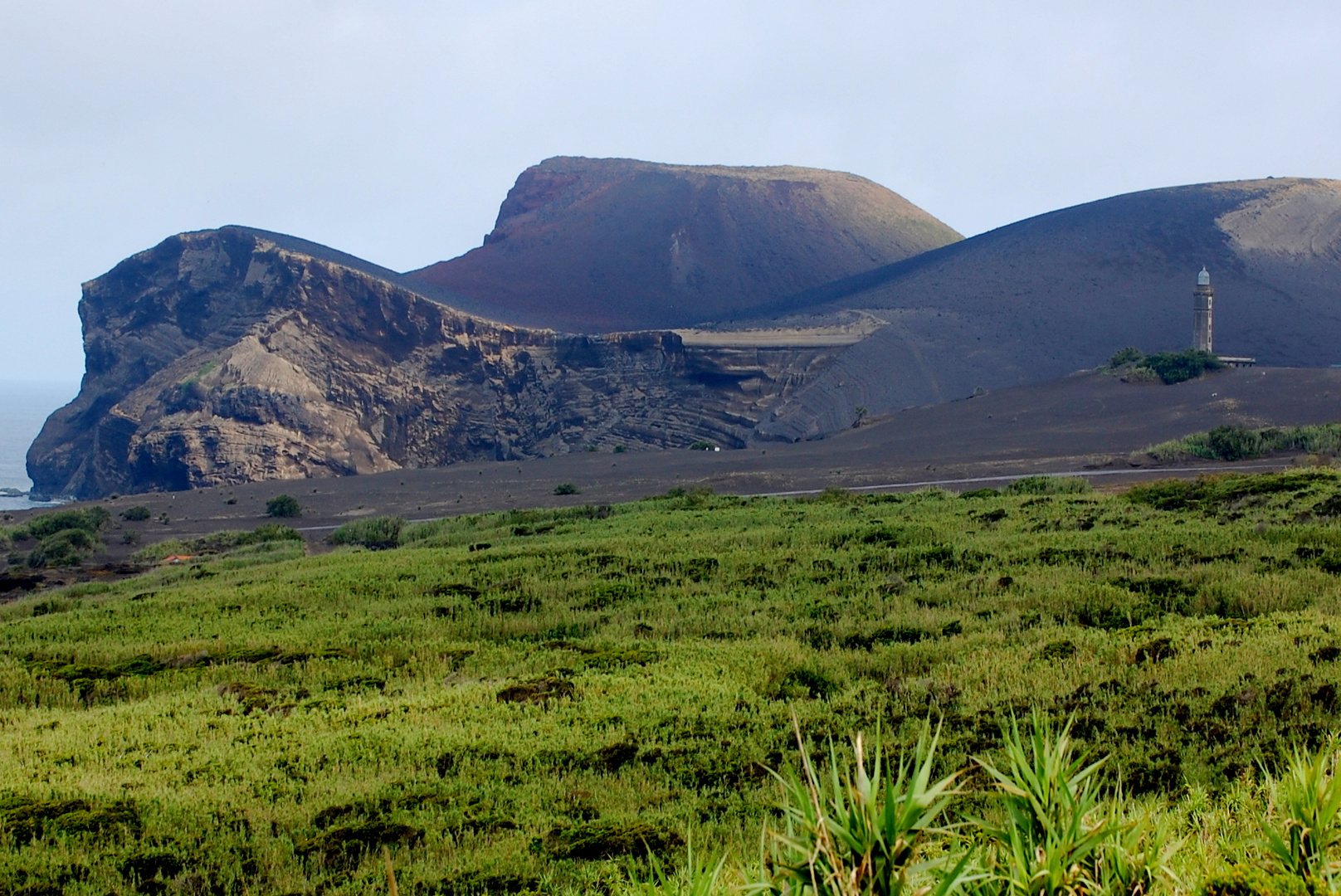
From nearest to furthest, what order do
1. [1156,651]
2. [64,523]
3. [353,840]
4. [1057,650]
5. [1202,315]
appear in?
[353,840]
[1156,651]
[1057,650]
[64,523]
[1202,315]

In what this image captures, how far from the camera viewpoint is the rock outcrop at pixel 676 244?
105750 mm

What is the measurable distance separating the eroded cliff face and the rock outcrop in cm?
1618

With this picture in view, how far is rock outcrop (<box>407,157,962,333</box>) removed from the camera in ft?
347

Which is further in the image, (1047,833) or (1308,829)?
(1308,829)

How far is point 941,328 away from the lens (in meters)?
69.2

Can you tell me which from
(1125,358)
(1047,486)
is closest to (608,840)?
(1047,486)

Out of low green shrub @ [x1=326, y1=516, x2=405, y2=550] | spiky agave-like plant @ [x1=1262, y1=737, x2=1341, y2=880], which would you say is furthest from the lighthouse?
spiky agave-like plant @ [x1=1262, y1=737, x2=1341, y2=880]

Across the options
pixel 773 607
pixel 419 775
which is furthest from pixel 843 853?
pixel 773 607

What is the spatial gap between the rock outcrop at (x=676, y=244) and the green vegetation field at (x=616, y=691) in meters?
78.4

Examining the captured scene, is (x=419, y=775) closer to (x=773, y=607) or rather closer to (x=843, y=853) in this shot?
(x=843, y=853)

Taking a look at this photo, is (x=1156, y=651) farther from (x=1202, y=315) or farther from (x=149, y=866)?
(x=1202, y=315)

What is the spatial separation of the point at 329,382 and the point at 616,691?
66351 mm

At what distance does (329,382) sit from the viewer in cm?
7162

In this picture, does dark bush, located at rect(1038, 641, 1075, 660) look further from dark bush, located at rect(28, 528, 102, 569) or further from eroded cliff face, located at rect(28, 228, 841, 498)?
eroded cliff face, located at rect(28, 228, 841, 498)
